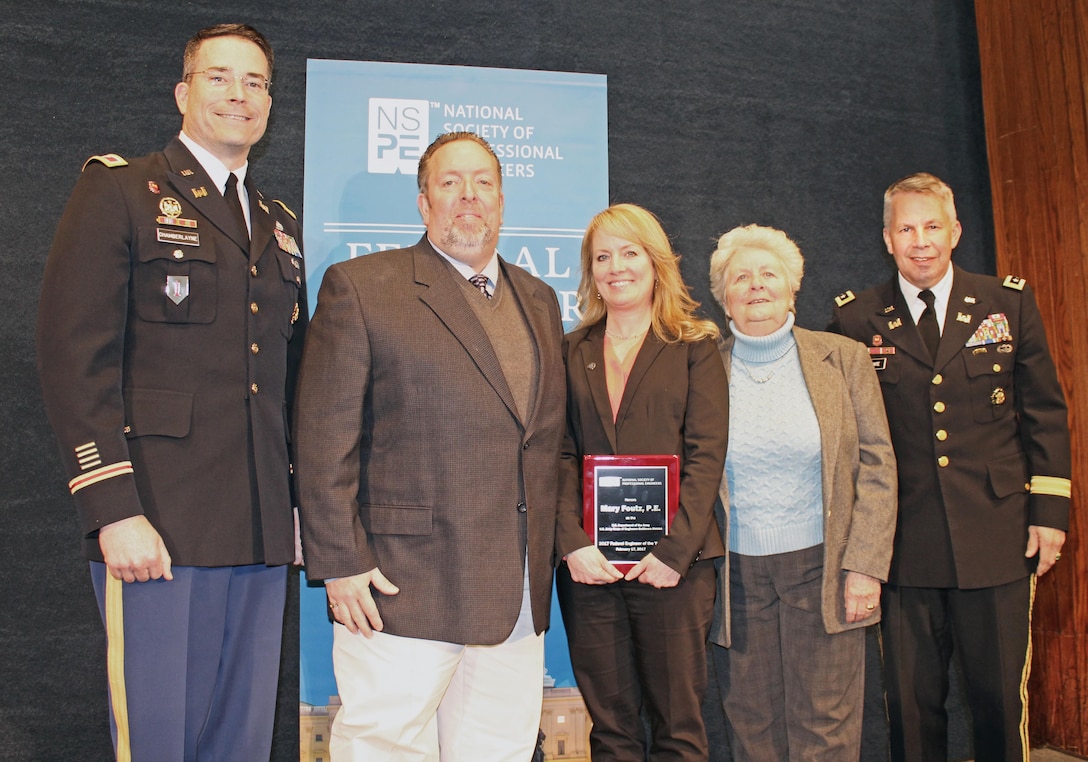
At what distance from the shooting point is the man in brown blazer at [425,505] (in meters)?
1.92

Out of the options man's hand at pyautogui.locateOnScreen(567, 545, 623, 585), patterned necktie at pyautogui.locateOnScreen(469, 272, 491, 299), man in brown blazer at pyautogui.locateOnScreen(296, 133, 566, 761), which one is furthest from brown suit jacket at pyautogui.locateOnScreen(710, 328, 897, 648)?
patterned necktie at pyautogui.locateOnScreen(469, 272, 491, 299)

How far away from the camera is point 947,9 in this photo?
13.0 feet

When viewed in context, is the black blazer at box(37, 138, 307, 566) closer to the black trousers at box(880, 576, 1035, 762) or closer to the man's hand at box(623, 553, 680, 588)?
the man's hand at box(623, 553, 680, 588)

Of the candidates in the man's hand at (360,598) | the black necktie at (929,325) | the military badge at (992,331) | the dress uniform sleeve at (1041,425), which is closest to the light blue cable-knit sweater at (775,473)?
the black necktie at (929,325)

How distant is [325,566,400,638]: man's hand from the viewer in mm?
1899

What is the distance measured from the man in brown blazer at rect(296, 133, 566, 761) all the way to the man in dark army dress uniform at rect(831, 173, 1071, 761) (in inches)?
46.2

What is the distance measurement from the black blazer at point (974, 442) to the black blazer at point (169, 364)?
5.90 ft

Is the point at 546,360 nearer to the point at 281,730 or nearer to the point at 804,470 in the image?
the point at 804,470

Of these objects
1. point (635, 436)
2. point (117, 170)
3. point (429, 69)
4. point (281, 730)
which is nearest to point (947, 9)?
point (429, 69)

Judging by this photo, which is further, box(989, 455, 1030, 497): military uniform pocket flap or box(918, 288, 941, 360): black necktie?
box(918, 288, 941, 360): black necktie

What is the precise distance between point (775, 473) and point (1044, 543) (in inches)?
34.4

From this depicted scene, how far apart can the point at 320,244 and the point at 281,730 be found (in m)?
1.78

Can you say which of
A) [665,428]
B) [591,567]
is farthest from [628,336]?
[591,567]

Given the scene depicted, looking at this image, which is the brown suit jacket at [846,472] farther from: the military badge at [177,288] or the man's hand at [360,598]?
the military badge at [177,288]
